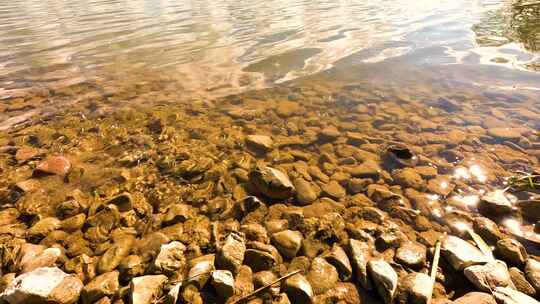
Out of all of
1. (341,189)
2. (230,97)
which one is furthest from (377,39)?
(341,189)

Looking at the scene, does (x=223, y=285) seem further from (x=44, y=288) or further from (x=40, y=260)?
(x=40, y=260)

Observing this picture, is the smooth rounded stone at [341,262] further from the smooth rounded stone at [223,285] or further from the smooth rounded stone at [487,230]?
the smooth rounded stone at [487,230]

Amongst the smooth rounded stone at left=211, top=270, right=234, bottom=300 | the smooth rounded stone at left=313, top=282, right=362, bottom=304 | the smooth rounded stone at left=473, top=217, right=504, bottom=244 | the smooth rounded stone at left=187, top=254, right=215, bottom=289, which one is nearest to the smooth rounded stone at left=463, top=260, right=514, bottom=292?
the smooth rounded stone at left=473, top=217, right=504, bottom=244

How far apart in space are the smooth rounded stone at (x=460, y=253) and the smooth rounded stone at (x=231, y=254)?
8.13 feet

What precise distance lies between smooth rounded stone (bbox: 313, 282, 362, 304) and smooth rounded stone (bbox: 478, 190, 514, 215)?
2.62 metres

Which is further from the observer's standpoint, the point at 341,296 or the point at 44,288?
the point at 341,296

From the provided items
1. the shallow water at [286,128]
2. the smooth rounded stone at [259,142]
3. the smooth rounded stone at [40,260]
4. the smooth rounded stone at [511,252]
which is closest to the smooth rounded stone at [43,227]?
the shallow water at [286,128]

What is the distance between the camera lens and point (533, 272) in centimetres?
312

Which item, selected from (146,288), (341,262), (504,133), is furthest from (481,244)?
(146,288)

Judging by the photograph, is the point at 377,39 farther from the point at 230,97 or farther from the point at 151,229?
the point at 151,229

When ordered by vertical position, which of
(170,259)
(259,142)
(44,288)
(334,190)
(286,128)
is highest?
(44,288)

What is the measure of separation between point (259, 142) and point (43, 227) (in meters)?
3.79

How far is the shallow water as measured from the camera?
4367 mm

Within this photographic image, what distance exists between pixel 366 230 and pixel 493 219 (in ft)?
6.35
